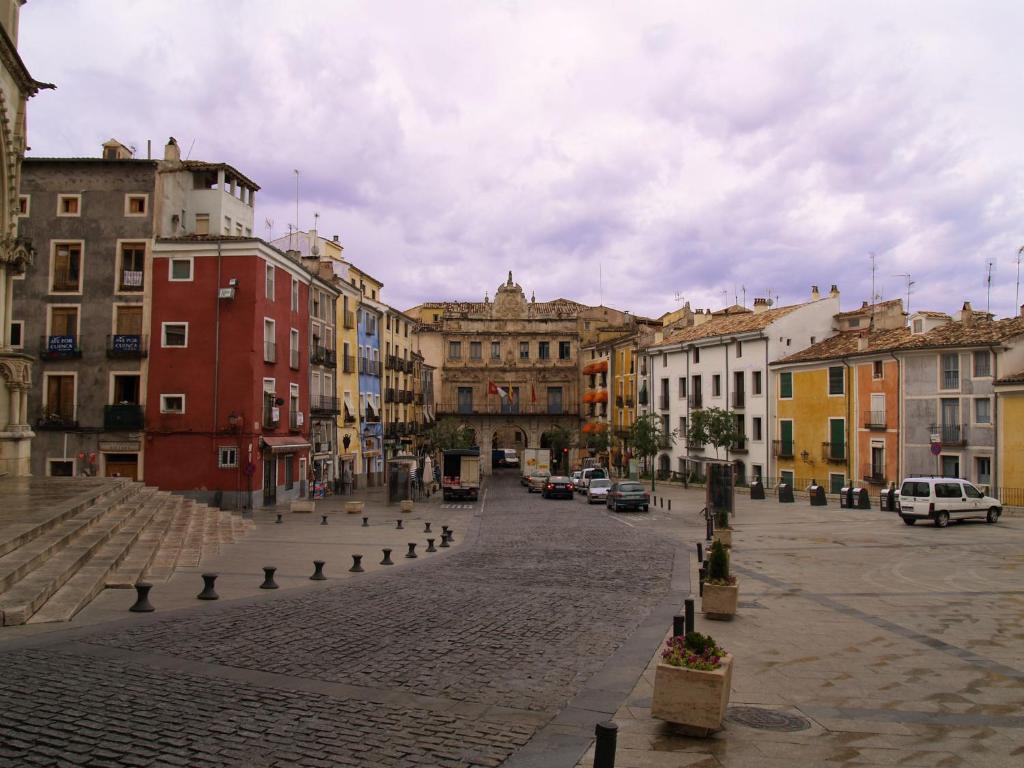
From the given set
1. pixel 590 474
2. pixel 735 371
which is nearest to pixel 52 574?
pixel 590 474

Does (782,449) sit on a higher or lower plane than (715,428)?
lower

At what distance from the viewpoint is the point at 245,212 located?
45.9 m

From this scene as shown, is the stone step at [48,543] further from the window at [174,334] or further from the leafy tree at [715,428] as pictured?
the leafy tree at [715,428]

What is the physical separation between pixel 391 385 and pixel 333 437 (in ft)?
46.1

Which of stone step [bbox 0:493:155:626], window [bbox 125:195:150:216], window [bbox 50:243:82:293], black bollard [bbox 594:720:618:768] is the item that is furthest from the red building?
black bollard [bbox 594:720:618:768]

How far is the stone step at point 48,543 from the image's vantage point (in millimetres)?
12773

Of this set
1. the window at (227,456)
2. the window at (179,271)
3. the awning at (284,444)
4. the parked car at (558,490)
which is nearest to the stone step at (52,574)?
the window at (227,456)

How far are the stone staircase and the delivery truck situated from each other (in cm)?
2274

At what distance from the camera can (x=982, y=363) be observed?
135 ft

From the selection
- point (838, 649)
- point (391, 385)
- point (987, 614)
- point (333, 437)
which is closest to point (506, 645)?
point (838, 649)

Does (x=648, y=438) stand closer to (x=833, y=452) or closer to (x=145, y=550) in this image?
(x=833, y=452)

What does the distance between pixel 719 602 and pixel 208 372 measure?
3166cm

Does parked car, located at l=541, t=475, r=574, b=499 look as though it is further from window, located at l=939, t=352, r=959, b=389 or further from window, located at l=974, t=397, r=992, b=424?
window, located at l=974, t=397, r=992, b=424

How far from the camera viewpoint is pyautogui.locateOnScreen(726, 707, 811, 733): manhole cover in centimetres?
827
